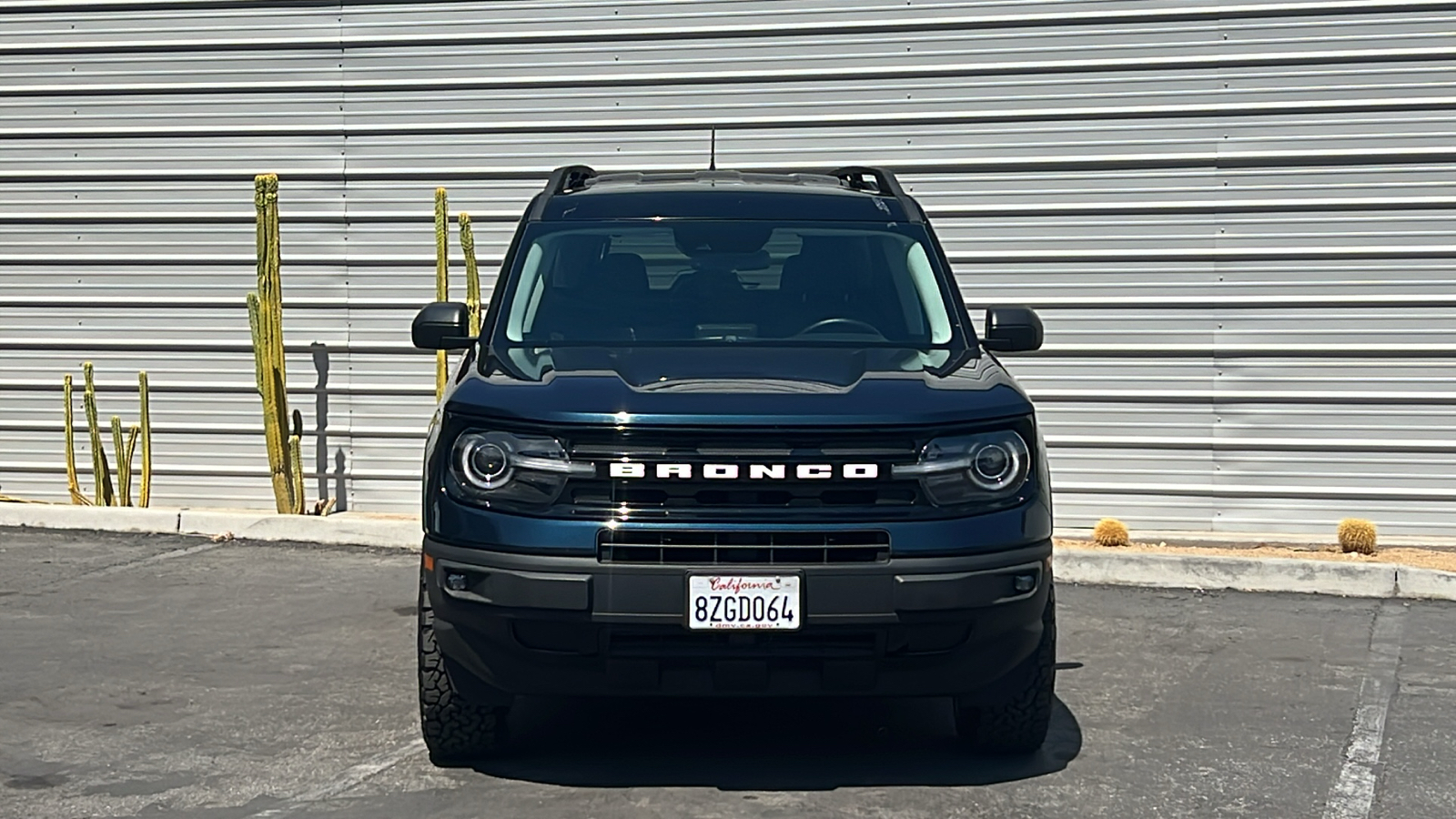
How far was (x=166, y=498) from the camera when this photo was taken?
38.5 ft

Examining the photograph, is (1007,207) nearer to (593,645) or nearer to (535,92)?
(535,92)

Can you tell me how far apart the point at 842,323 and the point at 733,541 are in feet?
4.67

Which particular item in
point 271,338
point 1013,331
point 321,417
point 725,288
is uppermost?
point 725,288

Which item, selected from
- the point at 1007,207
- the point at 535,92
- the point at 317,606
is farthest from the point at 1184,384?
the point at 317,606

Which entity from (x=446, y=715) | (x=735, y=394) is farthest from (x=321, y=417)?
(x=735, y=394)

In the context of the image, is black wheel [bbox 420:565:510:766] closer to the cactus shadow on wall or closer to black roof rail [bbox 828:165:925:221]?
black roof rail [bbox 828:165:925:221]

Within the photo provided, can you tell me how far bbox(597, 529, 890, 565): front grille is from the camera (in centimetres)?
505

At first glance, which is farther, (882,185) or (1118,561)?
(1118,561)

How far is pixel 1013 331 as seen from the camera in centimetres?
643

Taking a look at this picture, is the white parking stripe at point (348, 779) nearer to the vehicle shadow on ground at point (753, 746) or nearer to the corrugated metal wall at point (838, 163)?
the vehicle shadow on ground at point (753, 746)

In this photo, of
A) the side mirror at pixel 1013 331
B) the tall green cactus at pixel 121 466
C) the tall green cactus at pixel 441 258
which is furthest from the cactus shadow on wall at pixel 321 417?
the side mirror at pixel 1013 331

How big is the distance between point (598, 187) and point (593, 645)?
242cm

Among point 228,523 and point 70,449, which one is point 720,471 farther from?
point 70,449

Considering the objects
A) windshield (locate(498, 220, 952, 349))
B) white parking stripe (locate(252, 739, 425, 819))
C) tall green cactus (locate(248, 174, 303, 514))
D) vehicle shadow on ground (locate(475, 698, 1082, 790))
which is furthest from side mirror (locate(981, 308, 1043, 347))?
tall green cactus (locate(248, 174, 303, 514))
